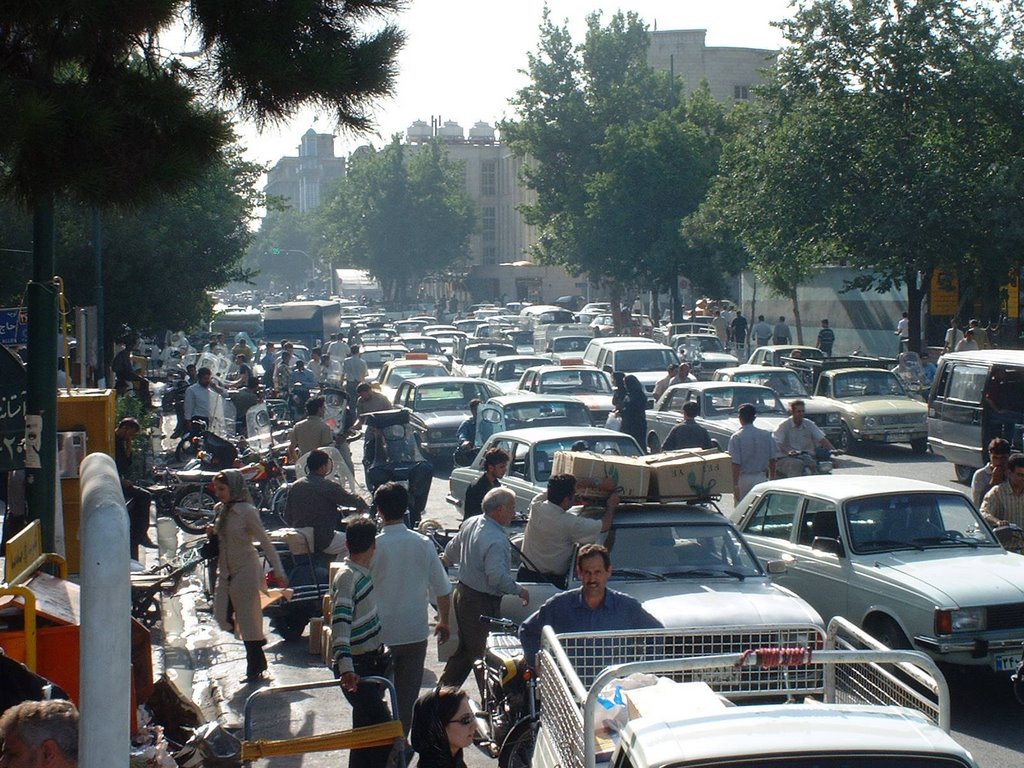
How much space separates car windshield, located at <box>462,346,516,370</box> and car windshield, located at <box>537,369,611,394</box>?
37.6ft

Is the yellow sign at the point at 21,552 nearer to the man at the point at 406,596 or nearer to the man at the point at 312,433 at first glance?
the man at the point at 406,596

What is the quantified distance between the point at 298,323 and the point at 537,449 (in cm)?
3499

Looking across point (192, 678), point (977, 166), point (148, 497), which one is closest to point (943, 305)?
point (977, 166)

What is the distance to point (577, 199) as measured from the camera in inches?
2569

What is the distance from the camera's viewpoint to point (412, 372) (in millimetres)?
28281

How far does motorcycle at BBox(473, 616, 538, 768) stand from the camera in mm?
6875

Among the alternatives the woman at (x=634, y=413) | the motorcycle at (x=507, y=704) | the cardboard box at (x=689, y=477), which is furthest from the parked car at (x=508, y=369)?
the motorcycle at (x=507, y=704)

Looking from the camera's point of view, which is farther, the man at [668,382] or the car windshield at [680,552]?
the man at [668,382]

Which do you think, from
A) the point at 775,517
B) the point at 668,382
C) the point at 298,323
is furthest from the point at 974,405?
the point at 298,323

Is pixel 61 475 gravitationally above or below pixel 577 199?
below

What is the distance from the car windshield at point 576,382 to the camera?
2456 cm

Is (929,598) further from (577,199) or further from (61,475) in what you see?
(577,199)

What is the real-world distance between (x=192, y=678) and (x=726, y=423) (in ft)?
39.0

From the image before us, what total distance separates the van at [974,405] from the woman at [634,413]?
4.29m
